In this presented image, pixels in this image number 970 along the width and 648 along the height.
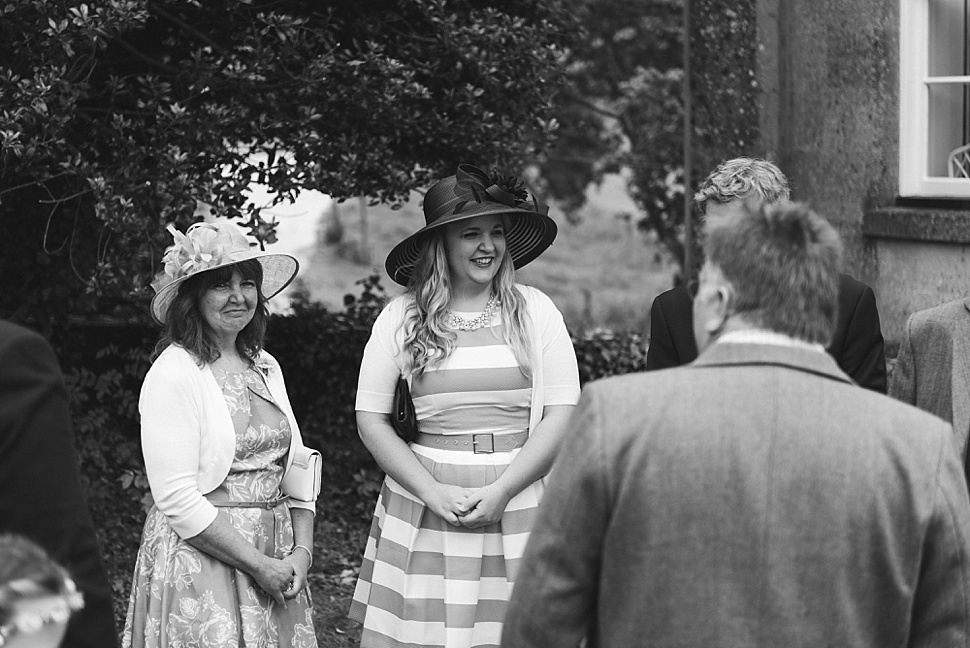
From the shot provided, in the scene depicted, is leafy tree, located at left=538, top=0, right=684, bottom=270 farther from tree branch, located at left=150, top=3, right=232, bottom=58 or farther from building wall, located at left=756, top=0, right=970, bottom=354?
tree branch, located at left=150, top=3, right=232, bottom=58

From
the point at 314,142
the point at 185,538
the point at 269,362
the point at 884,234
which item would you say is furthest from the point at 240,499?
the point at 884,234

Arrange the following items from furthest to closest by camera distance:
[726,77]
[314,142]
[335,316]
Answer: [335,316], [726,77], [314,142]

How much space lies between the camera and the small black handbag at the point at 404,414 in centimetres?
425

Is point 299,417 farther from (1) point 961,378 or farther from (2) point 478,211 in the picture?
(1) point 961,378

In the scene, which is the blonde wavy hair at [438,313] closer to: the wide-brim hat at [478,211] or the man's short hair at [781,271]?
the wide-brim hat at [478,211]

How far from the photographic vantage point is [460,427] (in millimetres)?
4238

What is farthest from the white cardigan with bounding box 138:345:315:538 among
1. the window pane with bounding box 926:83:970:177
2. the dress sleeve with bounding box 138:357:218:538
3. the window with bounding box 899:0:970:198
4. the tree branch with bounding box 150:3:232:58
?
the window pane with bounding box 926:83:970:177

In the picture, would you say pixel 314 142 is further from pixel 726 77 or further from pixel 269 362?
pixel 726 77

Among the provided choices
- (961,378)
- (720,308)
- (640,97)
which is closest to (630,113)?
(640,97)

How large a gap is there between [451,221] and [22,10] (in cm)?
269

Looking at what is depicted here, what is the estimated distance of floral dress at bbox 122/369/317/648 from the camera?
3924 millimetres

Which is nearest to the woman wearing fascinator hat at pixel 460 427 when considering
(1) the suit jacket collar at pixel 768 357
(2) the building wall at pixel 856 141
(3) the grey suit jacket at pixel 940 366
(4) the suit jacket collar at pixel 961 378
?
(3) the grey suit jacket at pixel 940 366

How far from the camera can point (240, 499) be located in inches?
160

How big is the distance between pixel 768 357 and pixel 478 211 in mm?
2075
